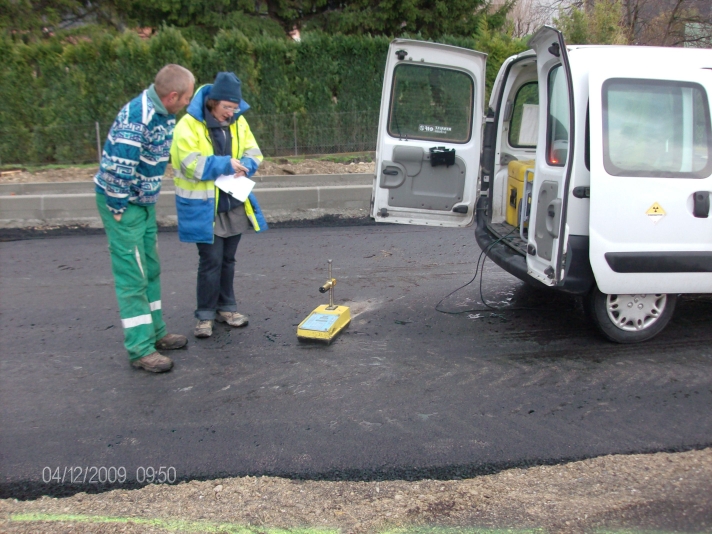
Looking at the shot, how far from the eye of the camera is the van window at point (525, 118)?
5758 millimetres

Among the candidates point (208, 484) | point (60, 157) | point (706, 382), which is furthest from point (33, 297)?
point (60, 157)

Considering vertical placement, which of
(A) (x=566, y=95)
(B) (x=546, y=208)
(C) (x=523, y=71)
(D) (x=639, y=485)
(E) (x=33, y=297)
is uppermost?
(C) (x=523, y=71)

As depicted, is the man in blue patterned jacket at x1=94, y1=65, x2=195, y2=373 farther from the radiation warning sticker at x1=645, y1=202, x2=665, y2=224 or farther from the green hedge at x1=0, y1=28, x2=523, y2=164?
the green hedge at x1=0, y1=28, x2=523, y2=164

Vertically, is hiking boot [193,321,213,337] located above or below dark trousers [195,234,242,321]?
below

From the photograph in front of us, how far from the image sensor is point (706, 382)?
4.05m

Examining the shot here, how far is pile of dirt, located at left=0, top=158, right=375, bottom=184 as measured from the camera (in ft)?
39.5

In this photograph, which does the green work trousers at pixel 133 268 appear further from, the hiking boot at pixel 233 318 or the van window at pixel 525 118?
the van window at pixel 525 118

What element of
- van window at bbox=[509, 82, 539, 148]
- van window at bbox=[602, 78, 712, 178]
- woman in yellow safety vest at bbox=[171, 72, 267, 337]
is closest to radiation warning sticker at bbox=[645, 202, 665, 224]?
van window at bbox=[602, 78, 712, 178]

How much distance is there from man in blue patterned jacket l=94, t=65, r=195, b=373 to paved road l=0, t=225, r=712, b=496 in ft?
1.21

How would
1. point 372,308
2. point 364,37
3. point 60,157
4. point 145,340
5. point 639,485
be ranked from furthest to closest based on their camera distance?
point 364,37 < point 60,157 < point 372,308 < point 145,340 < point 639,485

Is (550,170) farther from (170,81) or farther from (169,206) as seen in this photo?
(169,206)

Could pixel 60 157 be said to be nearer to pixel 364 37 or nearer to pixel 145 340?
pixel 364 37

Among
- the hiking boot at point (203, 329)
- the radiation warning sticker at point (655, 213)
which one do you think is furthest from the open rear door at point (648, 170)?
→ the hiking boot at point (203, 329)

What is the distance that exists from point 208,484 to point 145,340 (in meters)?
1.52
